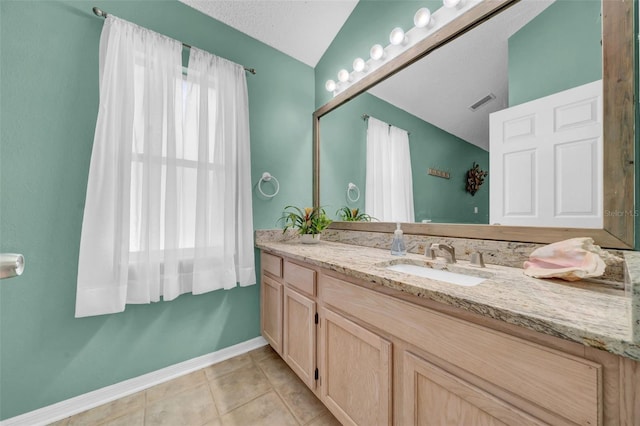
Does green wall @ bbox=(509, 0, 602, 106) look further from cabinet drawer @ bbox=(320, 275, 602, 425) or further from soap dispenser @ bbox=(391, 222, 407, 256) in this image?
cabinet drawer @ bbox=(320, 275, 602, 425)

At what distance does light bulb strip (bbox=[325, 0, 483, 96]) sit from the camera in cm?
121

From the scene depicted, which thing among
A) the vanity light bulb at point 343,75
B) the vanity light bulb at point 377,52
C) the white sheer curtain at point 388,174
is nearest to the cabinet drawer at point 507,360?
the white sheer curtain at point 388,174

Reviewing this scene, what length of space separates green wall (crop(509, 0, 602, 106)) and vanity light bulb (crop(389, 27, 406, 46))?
639 millimetres

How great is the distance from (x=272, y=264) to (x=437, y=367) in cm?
124

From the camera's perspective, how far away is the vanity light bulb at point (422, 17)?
1327 millimetres

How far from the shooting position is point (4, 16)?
3.79ft

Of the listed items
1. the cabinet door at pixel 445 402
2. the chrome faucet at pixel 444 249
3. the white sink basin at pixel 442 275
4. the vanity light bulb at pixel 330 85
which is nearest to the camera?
the cabinet door at pixel 445 402

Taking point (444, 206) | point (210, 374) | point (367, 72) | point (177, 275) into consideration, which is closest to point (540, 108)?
point (444, 206)

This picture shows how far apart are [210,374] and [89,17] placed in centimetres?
232

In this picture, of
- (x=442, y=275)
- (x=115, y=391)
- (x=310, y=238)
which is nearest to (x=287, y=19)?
(x=310, y=238)

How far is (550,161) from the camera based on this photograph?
3.00 feet

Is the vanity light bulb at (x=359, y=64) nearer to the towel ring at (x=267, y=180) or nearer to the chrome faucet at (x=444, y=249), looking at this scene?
the towel ring at (x=267, y=180)

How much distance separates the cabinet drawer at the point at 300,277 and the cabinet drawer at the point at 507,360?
0.45 m

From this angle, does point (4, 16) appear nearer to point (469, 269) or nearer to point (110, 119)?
point (110, 119)
